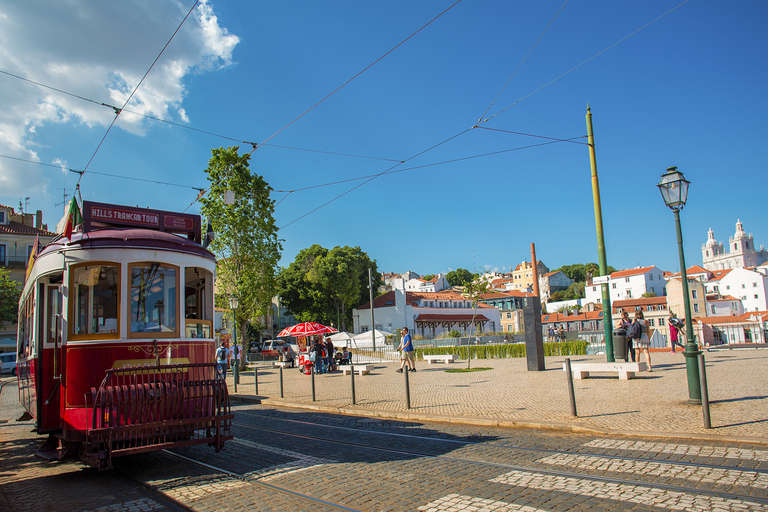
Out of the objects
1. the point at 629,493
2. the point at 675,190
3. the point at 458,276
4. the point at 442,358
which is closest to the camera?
the point at 629,493

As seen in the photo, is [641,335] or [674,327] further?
[674,327]

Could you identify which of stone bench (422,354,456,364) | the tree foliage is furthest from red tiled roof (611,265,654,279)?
stone bench (422,354,456,364)

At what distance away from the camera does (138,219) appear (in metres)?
7.52

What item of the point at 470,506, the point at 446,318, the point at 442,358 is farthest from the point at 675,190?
the point at 446,318

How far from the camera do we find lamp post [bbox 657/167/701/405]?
9258 millimetres

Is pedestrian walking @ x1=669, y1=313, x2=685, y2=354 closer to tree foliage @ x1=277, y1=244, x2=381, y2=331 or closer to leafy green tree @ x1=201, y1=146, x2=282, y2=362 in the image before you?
leafy green tree @ x1=201, y1=146, x2=282, y2=362

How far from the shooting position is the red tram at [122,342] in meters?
5.94

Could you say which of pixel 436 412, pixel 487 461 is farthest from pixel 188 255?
pixel 436 412

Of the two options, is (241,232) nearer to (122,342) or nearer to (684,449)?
(122,342)

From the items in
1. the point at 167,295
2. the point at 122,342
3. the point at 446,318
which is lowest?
the point at 122,342

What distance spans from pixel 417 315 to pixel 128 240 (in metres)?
59.2

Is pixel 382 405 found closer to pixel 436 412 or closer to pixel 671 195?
pixel 436 412

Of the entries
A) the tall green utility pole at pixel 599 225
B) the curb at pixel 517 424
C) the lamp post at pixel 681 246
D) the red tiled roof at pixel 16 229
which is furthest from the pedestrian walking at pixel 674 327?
the red tiled roof at pixel 16 229

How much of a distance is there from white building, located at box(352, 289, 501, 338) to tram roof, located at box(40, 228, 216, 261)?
5416 cm
